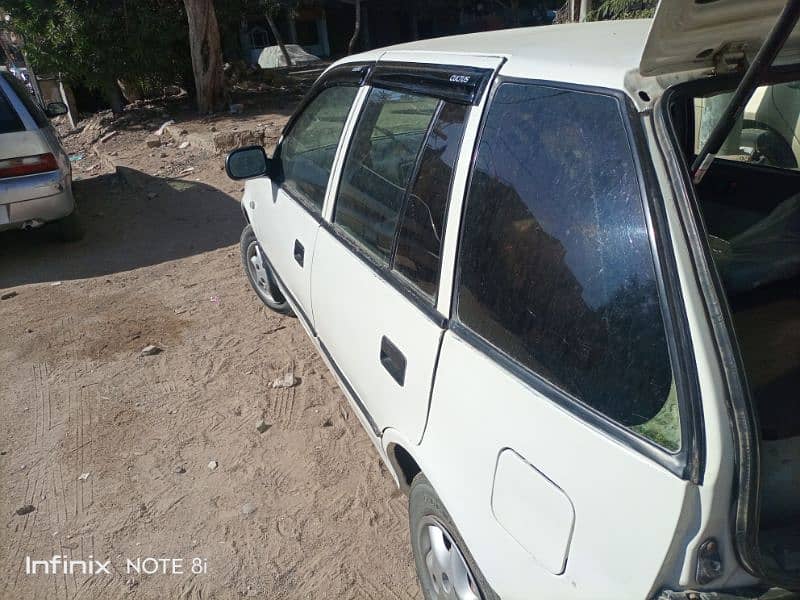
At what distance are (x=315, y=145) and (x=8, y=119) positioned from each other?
4180 mm

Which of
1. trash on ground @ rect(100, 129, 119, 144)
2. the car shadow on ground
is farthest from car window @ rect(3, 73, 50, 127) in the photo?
trash on ground @ rect(100, 129, 119, 144)

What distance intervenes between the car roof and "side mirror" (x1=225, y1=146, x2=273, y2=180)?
4.45 feet

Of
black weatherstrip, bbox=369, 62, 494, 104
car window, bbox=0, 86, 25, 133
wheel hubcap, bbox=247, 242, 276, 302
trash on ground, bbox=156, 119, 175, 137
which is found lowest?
trash on ground, bbox=156, 119, 175, 137

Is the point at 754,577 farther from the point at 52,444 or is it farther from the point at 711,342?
the point at 52,444

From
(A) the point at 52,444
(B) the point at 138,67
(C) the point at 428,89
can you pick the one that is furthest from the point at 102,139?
(C) the point at 428,89

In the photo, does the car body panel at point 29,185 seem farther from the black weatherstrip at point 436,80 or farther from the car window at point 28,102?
the black weatherstrip at point 436,80

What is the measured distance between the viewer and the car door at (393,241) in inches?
74.7

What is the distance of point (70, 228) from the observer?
6516 millimetres

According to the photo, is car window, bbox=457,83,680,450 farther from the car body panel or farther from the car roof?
the car body panel

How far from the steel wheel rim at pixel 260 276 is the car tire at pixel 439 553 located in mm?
2599

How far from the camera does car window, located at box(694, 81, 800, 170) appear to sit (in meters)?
2.86

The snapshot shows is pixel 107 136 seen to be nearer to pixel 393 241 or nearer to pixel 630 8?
pixel 630 8

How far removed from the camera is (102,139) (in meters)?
11.8

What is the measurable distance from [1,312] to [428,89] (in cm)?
466
